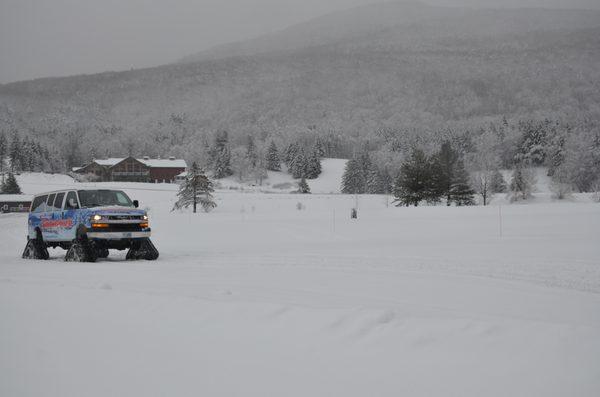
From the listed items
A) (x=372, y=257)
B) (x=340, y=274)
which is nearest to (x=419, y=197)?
(x=372, y=257)

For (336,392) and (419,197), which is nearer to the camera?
(336,392)

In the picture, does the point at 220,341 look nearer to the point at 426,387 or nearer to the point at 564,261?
the point at 426,387

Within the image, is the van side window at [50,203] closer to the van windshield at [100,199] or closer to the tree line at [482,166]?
the van windshield at [100,199]

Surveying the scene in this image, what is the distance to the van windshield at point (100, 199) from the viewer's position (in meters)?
16.4

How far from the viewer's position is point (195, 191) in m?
73.3

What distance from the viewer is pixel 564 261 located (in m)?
14.3

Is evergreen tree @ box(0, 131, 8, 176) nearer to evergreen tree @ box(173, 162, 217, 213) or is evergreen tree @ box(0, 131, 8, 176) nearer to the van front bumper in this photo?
evergreen tree @ box(173, 162, 217, 213)

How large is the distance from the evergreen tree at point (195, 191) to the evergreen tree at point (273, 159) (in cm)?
8063

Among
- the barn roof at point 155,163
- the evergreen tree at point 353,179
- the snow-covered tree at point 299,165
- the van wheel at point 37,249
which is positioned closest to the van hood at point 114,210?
the van wheel at point 37,249

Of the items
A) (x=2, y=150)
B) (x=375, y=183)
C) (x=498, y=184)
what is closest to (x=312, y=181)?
(x=375, y=183)

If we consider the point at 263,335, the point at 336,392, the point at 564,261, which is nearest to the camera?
the point at 336,392

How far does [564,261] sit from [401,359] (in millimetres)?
10734

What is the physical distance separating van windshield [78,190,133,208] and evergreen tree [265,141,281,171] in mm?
137253

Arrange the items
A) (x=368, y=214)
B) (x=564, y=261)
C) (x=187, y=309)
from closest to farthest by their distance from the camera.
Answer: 1. (x=187, y=309)
2. (x=564, y=261)
3. (x=368, y=214)
